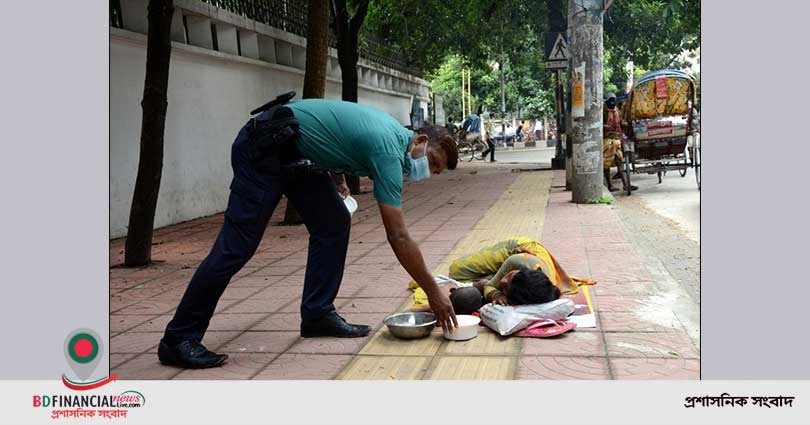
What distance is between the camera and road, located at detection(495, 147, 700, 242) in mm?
7825

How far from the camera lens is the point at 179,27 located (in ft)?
29.6

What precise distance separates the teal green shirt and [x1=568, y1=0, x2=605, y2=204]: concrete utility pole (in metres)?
5.94

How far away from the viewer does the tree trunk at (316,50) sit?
7.95 metres

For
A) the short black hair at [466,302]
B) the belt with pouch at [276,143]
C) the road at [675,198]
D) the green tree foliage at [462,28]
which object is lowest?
the short black hair at [466,302]

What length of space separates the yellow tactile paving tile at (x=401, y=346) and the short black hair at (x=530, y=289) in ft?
1.51

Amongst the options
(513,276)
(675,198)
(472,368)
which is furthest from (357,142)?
(675,198)

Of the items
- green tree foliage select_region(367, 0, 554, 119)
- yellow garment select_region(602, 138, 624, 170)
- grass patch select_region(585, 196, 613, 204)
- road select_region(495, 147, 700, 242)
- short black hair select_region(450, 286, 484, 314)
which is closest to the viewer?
short black hair select_region(450, 286, 484, 314)

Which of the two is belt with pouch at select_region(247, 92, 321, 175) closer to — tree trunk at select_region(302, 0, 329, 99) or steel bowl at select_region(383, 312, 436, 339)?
steel bowl at select_region(383, 312, 436, 339)

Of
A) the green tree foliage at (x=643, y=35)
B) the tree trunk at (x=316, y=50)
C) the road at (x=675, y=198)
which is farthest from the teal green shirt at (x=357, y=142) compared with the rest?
the green tree foliage at (x=643, y=35)

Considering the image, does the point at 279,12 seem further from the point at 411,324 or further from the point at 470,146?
the point at 411,324

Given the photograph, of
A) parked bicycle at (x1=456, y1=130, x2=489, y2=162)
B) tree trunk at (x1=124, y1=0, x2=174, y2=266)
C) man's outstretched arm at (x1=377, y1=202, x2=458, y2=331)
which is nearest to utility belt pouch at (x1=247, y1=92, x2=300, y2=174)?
man's outstretched arm at (x1=377, y1=202, x2=458, y2=331)
